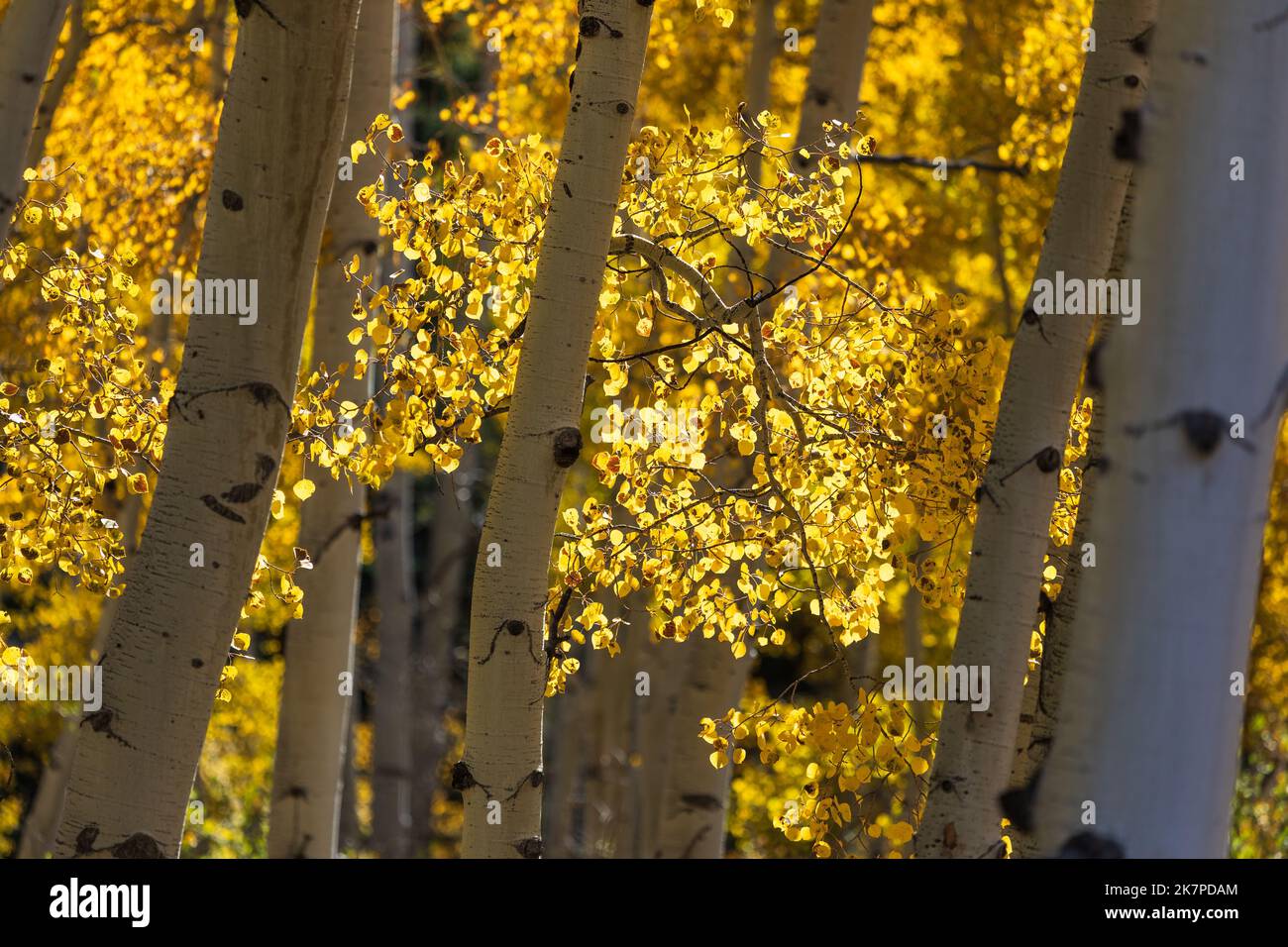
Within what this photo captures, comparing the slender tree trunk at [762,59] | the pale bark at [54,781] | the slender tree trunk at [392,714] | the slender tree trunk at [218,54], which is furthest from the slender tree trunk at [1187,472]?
the slender tree trunk at [392,714]

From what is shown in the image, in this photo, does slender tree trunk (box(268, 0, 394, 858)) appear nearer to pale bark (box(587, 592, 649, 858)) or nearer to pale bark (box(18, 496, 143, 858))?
pale bark (box(18, 496, 143, 858))

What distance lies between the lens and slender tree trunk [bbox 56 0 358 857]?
260 cm

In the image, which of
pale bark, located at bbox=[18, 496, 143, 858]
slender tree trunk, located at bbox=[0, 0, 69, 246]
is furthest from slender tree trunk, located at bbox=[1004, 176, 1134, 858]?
pale bark, located at bbox=[18, 496, 143, 858]

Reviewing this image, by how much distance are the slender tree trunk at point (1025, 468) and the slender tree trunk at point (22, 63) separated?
266 cm

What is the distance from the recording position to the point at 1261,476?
1639 mm

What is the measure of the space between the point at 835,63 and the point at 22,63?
10.9 feet

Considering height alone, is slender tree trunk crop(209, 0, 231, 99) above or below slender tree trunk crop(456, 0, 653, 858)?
above

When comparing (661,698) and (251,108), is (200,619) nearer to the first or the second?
(251,108)

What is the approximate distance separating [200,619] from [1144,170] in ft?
6.49

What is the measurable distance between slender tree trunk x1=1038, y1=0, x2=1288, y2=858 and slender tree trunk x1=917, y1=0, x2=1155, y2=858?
1248 mm

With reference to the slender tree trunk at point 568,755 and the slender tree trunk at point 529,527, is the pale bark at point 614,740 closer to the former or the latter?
the slender tree trunk at point 568,755

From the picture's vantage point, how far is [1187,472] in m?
1.63

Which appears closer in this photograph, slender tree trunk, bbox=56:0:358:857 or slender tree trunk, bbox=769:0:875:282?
slender tree trunk, bbox=56:0:358:857

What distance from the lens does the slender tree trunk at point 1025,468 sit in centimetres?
295
